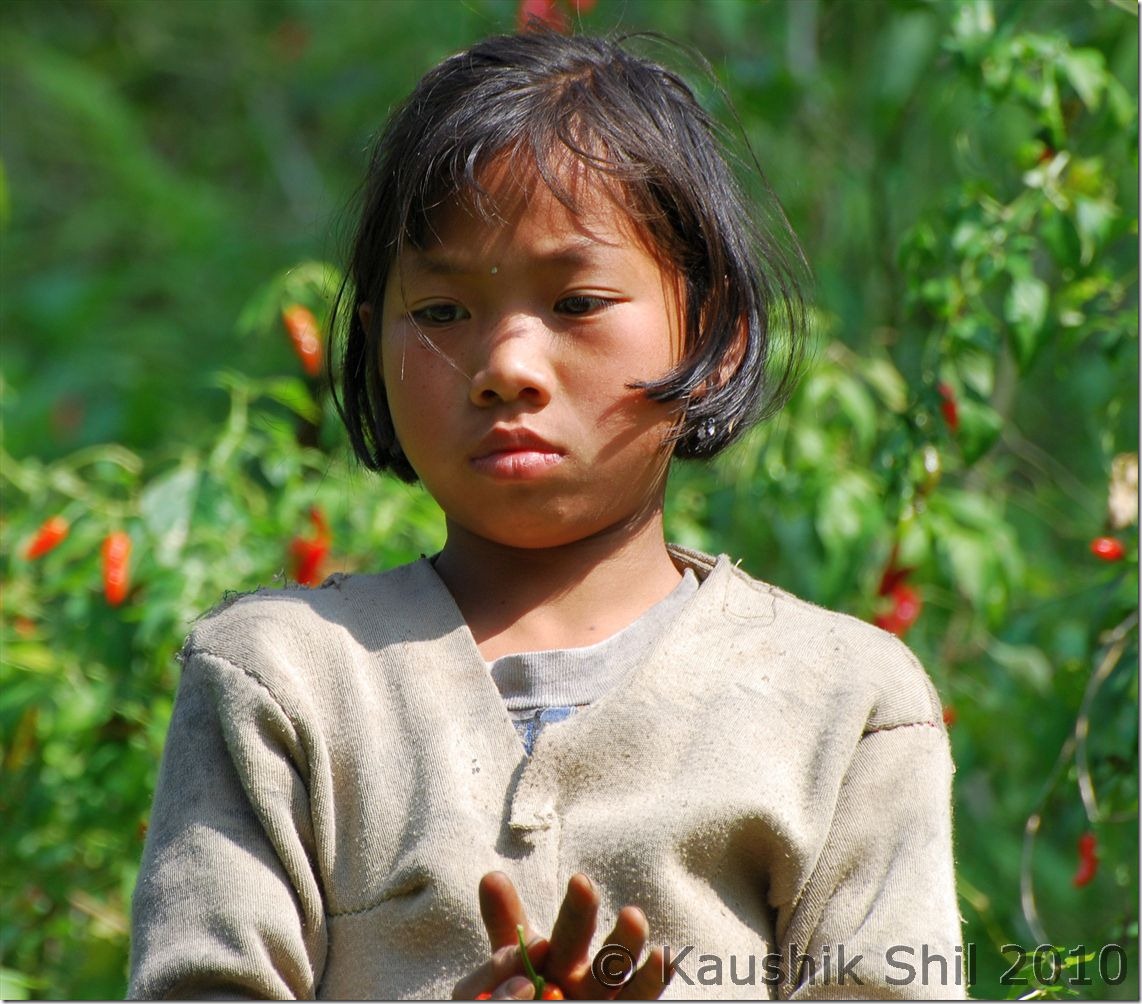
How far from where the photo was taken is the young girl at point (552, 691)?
145 cm

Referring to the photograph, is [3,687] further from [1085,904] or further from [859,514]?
[1085,904]

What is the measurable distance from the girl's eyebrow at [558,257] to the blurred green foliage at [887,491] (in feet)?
1.59

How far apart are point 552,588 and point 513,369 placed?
237 millimetres

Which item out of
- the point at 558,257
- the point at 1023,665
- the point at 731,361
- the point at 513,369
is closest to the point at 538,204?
the point at 558,257

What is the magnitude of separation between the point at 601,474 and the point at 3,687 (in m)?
1.66

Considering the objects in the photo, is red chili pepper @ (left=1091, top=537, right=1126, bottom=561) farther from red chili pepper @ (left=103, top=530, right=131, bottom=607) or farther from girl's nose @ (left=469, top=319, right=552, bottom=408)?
red chili pepper @ (left=103, top=530, right=131, bottom=607)

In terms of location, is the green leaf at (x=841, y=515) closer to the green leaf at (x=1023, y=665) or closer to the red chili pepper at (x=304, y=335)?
the green leaf at (x=1023, y=665)

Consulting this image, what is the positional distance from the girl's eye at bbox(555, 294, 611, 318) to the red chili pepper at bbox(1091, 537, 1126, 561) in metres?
1.34

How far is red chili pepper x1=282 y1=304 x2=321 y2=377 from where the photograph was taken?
3131 mm

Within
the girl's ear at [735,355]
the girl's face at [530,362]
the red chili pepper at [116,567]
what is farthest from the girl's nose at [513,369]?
the red chili pepper at [116,567]

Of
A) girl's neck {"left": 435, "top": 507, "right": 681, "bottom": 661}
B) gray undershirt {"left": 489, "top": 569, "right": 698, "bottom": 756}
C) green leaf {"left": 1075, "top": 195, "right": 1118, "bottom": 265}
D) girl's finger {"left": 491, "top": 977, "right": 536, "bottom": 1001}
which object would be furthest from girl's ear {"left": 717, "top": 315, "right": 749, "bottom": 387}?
green leaf {"left": 1075, "top": 195, "right": 1118, "bottom": 265}

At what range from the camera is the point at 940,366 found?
266cm

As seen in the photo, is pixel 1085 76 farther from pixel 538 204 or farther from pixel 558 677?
pixel 558 677

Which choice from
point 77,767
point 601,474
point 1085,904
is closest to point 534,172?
point 601,474
